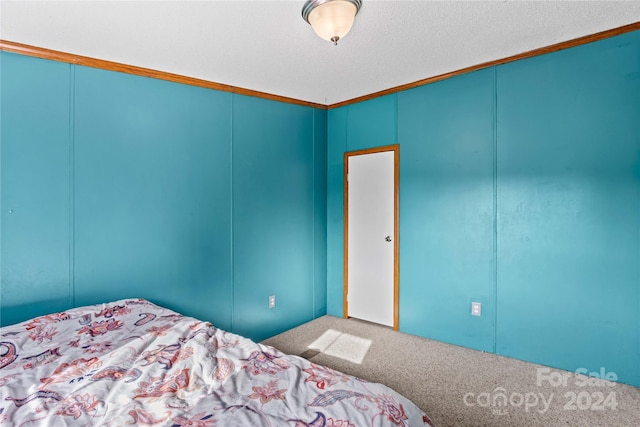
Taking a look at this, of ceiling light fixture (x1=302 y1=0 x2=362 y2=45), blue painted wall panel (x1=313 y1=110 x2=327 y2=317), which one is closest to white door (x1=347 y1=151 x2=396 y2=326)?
blue painted wall panel (x1=313 y1=110 x2=327 y2=317)

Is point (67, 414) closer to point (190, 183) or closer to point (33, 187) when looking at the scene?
point (33, 187)

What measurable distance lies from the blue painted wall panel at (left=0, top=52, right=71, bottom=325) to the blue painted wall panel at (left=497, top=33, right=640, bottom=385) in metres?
3.27

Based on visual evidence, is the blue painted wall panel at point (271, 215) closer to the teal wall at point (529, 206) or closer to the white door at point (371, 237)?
the white door at point (371, 237)

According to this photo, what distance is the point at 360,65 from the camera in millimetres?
2746

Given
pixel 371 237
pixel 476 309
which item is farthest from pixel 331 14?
pixel 476 309

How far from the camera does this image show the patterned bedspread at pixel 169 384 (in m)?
1.13

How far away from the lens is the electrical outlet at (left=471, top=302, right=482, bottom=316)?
287 cm

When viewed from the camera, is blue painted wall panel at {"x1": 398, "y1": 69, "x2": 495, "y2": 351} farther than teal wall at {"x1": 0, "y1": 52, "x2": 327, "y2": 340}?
Yes

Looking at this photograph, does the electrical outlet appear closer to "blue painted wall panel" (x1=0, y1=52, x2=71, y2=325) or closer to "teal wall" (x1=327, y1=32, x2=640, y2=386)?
"teal wall" (x1=327, y1=32, x2=640, y2=386)

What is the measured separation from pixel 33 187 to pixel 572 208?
372 cm

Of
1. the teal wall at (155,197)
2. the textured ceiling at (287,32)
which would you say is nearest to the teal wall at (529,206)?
the textured ceiling at (287,32)

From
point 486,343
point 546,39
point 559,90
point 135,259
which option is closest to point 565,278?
point 486,343

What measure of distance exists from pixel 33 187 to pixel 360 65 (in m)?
2.50

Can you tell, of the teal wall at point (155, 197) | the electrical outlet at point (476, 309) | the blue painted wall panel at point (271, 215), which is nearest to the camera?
the teal wall at point (155, 197)
